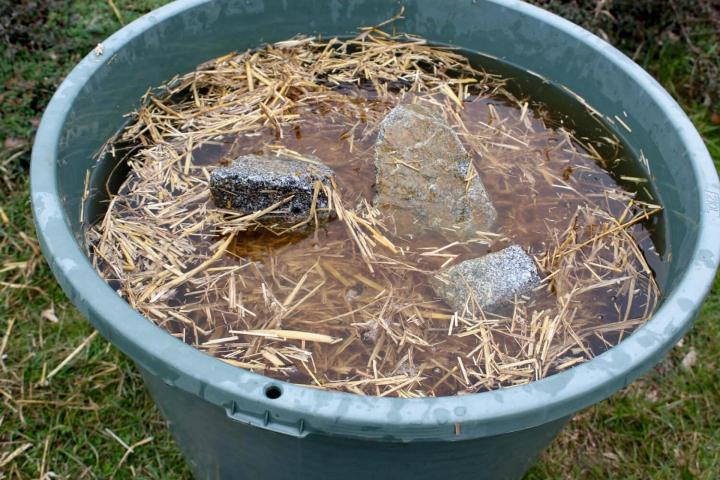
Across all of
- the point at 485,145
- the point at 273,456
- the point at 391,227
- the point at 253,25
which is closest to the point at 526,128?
the point at 485,145

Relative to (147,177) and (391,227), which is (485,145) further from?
(147,177)

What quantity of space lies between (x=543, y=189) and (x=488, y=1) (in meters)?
0.59

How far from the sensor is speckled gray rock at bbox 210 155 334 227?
1.62 m

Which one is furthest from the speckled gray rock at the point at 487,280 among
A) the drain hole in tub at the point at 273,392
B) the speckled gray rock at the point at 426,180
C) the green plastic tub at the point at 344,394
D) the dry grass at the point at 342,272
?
the drain hole in tub at the point at 273,392

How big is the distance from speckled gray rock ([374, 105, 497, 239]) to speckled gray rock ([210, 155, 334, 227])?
6.8 inches

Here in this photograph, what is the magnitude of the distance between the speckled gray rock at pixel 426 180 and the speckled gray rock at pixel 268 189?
17 cm

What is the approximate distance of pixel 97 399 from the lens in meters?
2.21


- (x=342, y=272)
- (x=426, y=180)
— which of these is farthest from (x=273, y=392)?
(x=426, y=180)

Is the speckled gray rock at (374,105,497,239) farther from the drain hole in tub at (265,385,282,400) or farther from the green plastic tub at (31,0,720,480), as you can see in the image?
the drain hole in tub at (265,385,282,400)

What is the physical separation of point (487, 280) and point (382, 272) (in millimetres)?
239

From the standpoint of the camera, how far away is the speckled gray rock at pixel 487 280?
59.0 inches

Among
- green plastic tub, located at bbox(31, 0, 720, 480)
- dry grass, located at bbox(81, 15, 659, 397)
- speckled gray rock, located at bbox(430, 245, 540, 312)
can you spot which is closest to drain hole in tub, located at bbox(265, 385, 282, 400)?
green plastic tub, located at bbox(31, 0, 720, 480)

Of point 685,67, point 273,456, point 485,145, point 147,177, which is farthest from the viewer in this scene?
point 685,67

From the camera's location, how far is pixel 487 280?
4.93 ft
